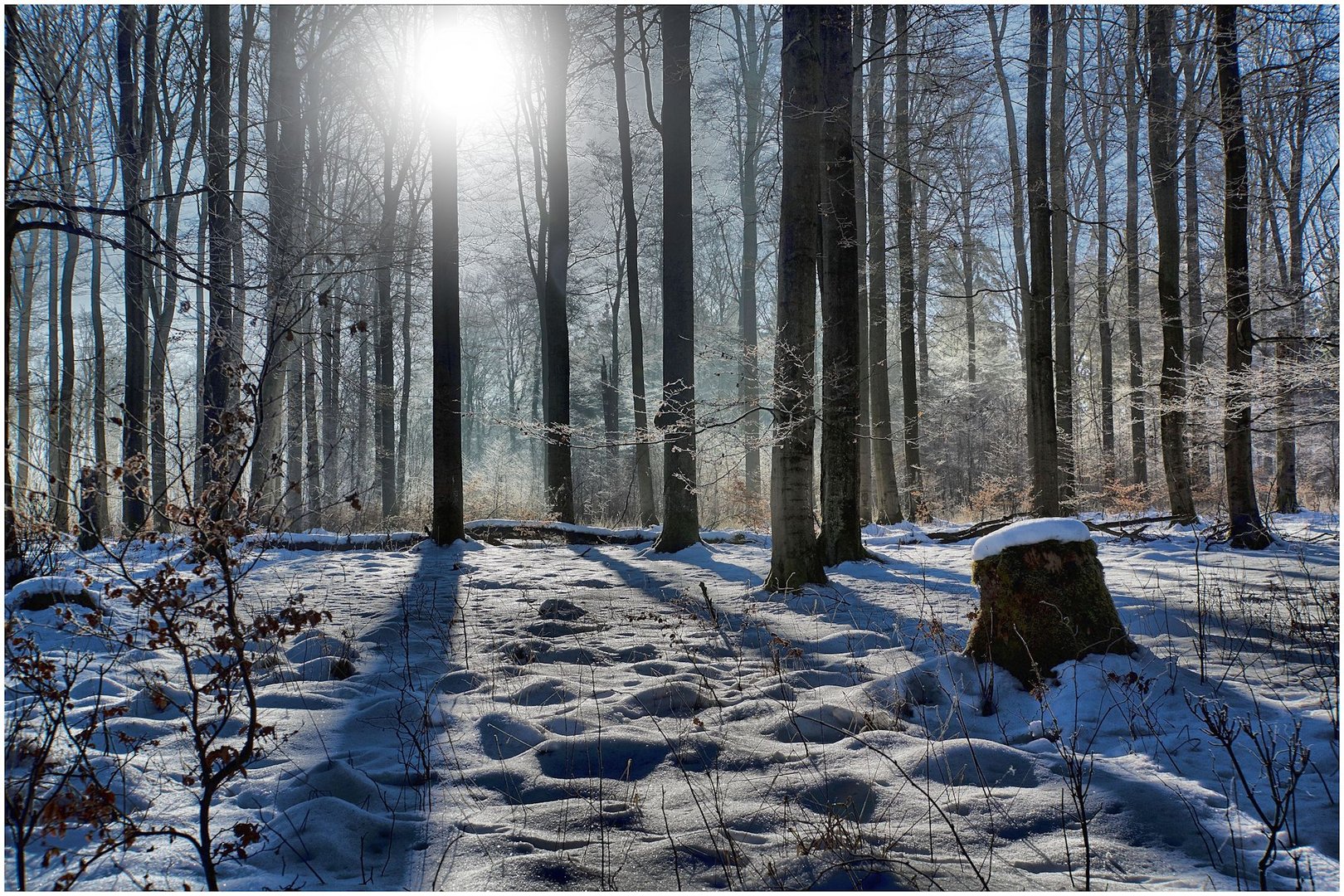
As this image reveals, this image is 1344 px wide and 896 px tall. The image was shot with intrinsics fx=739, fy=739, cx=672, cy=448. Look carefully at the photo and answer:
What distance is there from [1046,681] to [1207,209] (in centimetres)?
2159

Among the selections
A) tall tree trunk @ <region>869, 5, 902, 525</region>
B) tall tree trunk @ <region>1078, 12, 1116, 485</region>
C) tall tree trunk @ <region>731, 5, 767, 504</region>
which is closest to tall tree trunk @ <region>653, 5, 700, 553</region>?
tall tree trunk @ <region>869, 5, 902, 525</region>

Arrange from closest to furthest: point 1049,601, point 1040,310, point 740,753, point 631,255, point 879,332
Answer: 1. point 740,753
2. point 1049,601
3. point 1040,310
4. point 879,332
5. point 631,255

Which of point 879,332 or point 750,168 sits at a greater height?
point 750,168

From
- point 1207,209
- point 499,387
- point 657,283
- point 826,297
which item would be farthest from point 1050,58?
point 499,387

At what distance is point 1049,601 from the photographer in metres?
4.07

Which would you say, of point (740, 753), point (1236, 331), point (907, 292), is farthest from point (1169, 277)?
point (740, 753)

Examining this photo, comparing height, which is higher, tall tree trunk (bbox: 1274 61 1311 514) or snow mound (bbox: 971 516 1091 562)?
tall tree trunk (bbox: 1274 61 1311 514)

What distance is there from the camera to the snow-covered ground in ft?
7.75

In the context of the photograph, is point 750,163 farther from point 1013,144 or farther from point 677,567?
point 677,567

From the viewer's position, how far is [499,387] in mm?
41344

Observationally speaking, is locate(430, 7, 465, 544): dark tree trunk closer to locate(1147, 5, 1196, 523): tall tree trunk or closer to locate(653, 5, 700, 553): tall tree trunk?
locate(653, 5, 700, 553): tall tree trunk

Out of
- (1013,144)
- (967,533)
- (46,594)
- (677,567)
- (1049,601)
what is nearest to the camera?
(1049,601)

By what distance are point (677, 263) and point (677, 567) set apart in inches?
171

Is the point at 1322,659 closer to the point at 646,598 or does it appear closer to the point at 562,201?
the point at 646,598
